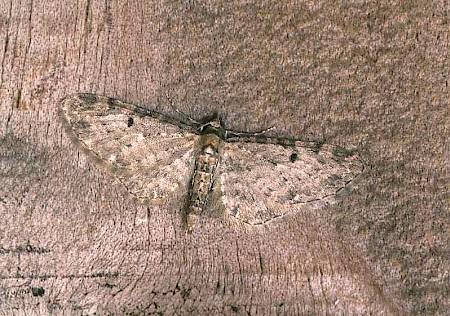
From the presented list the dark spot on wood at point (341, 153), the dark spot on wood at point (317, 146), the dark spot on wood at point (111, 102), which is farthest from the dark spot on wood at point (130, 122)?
the dark spot on wood at point (341, 153)

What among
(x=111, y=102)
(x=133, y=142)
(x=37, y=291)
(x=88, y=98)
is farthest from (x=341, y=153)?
(x=37, y=291)

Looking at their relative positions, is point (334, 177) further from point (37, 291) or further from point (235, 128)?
point (37, 291)

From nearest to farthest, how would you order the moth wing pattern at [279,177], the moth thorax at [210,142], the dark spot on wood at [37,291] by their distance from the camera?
1. the dark spot on wood at [37,291]
2. the moth wing pattern at [279,177]
3. the moth thorax at [210,142]

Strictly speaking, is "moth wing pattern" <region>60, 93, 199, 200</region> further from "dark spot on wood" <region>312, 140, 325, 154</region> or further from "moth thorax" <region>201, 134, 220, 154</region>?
"dark spot on wood" <region>312, 140, 325, 154</region>

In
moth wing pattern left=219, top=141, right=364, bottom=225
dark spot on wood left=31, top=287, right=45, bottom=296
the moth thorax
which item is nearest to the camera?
dark spot on wood left=31, top=287, right=45, bottom=296

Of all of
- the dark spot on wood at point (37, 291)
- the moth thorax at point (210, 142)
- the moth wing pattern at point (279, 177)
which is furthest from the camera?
the moth thorax at point (210, 142)

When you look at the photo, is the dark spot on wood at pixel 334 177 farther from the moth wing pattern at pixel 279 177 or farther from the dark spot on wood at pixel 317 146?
the dark spot on wood at pixel 317 146

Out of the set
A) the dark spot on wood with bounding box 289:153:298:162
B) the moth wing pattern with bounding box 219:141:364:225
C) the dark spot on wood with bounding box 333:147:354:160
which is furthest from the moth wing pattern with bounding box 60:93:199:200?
the dark spot on wood with bounding box 333:147:354:160
